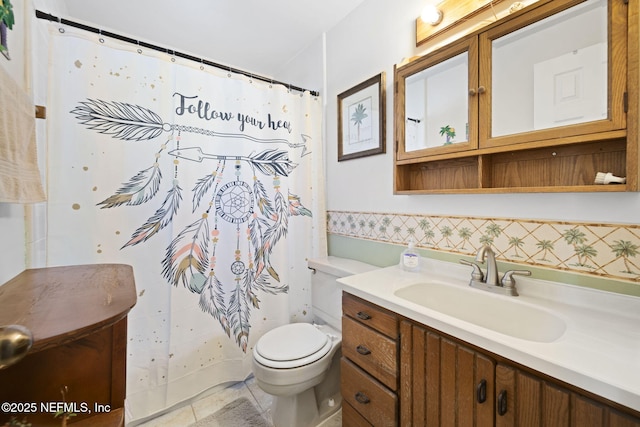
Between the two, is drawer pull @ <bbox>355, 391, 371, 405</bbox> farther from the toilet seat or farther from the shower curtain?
the shower curtain

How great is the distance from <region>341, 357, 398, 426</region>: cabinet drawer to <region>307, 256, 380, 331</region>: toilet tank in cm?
46

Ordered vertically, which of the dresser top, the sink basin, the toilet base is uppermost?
the dresser top

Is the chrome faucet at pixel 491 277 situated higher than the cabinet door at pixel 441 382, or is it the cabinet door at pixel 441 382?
the chrome faucet at pixel 491 277

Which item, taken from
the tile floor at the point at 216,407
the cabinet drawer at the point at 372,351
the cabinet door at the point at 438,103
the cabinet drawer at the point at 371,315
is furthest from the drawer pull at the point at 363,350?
the cabinet door at the point at 438,103

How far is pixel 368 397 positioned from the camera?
1.08 m

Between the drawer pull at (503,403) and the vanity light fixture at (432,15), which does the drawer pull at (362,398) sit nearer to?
the drawer pull at (503,403)

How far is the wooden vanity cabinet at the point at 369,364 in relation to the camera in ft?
3.24

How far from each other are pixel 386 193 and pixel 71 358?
1515 millimetres

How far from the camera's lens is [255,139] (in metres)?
1.73

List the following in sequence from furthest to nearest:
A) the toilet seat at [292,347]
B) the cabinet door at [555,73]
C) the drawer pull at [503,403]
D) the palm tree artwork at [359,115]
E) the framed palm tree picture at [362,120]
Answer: the palm tree artwork at [359,115] < the framed palm tree picture at [362,120] < the toilet seat at [292,347] < the cabinet door at [555,73] < the drawer pull at [503,403]

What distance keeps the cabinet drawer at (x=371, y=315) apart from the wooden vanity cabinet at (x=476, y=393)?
0.16 ft

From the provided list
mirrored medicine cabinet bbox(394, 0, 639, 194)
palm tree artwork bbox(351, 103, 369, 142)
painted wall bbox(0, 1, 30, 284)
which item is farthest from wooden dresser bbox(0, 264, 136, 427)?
palm tree artwork bbox(351, 103, 369, 142)

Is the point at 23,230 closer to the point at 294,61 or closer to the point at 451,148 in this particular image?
the point at 451,148

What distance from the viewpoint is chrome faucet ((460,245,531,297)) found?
104 centimetres
